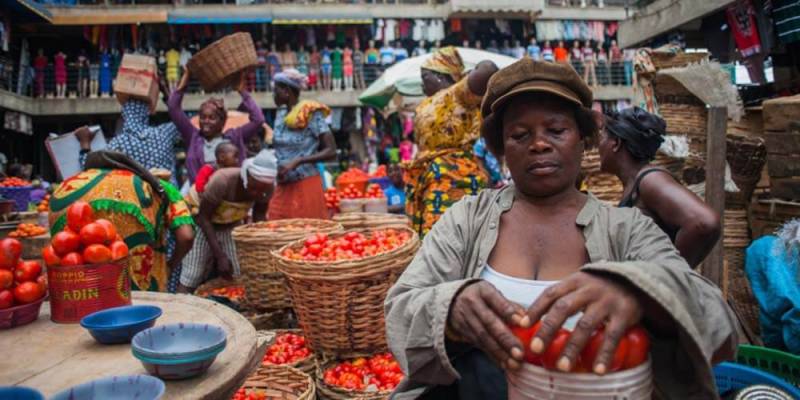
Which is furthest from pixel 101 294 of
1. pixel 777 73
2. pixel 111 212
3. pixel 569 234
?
pixel 777 73

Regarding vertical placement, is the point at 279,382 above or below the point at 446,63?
below

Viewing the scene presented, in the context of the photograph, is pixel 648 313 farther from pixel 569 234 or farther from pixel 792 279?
pixel 792 279

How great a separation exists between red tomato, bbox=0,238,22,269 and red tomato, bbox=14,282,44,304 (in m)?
0.08

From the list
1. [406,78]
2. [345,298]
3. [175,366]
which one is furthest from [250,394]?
[406,78]

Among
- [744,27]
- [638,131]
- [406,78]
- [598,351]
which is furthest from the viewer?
[406,78]

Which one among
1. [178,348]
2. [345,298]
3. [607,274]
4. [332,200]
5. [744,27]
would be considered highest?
[744,27]

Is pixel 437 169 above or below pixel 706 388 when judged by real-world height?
above

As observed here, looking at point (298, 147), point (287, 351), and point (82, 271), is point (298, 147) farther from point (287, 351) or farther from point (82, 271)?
point (82, 271)

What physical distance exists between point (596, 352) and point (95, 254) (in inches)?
67.2

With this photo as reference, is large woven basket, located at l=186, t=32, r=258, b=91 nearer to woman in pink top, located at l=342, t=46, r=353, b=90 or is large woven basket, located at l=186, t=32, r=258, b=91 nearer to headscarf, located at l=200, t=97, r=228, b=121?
headscarf, located at l=200, t=97, r=228, b=121

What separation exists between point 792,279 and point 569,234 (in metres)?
2.16

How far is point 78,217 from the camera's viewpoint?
199 cm

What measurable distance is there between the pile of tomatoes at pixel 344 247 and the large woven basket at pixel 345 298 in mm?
92

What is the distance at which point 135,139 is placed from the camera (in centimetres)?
464
